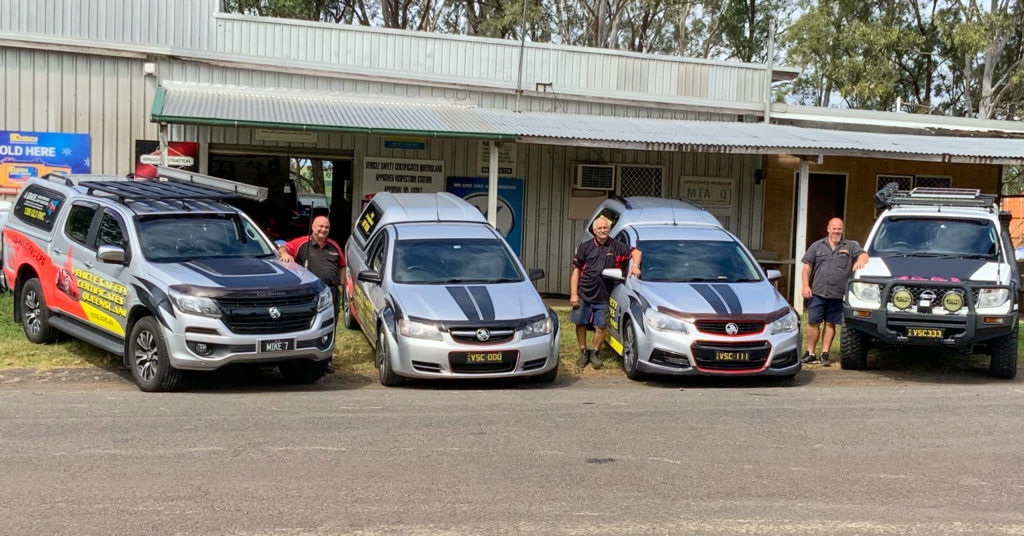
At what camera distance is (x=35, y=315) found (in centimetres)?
1176

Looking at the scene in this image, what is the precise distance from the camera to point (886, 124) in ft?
67.1

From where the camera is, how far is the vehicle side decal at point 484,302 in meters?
10.4

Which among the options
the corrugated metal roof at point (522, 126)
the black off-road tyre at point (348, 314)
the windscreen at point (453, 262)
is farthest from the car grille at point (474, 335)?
the corrugated metal roof at point (522, 126)

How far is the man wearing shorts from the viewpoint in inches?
486

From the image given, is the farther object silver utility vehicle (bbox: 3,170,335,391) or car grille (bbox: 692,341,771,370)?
car grille (bbox: 692,341,771,370)

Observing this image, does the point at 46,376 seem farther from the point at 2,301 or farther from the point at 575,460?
the point at 575,460

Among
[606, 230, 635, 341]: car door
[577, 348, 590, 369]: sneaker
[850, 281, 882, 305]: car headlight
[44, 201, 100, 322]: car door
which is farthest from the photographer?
[577, 348, 590, 369]: sneaker

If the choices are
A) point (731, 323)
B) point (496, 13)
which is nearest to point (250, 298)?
point (731, 323)

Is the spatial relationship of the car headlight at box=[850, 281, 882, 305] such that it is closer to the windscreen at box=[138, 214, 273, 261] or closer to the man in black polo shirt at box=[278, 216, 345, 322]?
the man in black polo shirt at box=[278, 216, 345, 322]

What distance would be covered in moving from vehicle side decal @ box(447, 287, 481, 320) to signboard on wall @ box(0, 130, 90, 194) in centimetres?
854

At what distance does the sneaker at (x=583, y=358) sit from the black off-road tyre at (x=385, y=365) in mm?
2388

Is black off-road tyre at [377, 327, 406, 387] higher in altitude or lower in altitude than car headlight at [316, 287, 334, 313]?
lower

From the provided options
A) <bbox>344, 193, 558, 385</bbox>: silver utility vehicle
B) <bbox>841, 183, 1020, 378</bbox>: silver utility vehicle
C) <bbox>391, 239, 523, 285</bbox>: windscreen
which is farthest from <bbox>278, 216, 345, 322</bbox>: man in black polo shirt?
<bbox>841, 183, 1020, 378</bbox>: silver utility vehicle

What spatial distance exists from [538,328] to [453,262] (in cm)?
152
